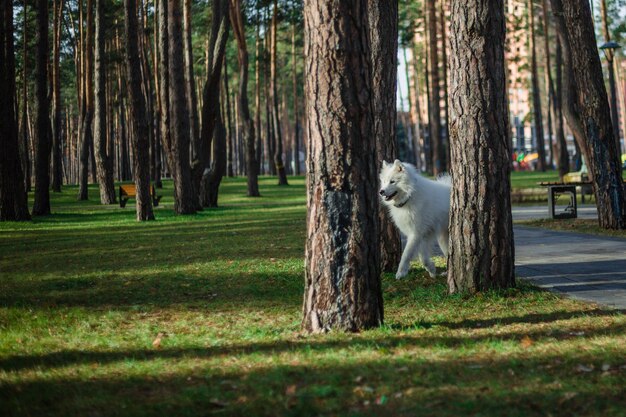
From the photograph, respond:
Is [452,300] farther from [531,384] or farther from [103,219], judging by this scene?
[103,219]

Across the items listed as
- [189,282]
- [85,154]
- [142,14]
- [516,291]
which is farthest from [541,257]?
[142,14]

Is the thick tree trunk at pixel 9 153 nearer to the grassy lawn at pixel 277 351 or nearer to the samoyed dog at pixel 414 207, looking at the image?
the grassy lawn at pixel 277 351

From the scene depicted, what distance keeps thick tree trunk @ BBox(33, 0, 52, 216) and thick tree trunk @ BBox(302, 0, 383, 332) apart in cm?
2207

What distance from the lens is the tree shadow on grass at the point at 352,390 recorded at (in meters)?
4.98

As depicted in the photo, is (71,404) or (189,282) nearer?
(71,404)

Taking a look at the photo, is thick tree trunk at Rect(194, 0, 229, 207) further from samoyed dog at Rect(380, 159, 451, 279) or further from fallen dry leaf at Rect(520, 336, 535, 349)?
fallen dry leaf at Rect(520, 336, 535, 349)

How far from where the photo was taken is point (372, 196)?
722 cm

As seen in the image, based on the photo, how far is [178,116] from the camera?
2580 centimetres

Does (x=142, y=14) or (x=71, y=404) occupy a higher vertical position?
(x=142, y=14)

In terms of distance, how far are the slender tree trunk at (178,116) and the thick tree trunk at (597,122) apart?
12.5m

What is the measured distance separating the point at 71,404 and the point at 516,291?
5106mm

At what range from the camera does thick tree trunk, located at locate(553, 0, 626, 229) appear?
1652cm

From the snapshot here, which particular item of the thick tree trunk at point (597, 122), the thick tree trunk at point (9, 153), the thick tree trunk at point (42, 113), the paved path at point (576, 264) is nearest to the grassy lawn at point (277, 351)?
the paved path at point (576, 264)

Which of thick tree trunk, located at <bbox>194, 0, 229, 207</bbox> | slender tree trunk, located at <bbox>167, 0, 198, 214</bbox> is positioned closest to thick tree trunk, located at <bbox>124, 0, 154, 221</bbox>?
slender tree trunk, located at <bbox>167, 0, 198, 214</bbox>
